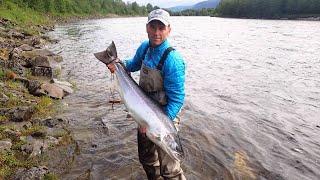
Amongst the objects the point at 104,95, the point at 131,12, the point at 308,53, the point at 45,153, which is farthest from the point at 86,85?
the point at 131,12

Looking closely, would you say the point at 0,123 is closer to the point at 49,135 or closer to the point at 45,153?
the point at 49,135

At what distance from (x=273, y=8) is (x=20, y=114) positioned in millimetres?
106667

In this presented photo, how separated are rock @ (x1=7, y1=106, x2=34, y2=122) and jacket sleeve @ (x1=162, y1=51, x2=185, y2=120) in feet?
19.0

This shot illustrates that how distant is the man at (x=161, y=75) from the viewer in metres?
5.57

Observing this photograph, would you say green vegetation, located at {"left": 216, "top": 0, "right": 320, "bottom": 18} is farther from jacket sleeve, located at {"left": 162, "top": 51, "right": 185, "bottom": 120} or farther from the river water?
jacket sleeve, located at {"left": 162, "top": 51, "right": 185, "bottom": 120}

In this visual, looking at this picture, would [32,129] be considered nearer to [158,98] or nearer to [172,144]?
[158,98]

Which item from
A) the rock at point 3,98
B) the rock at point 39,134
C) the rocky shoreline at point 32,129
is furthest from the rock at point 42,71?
the rock at point 39,134

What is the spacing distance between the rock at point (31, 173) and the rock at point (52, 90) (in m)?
6.03

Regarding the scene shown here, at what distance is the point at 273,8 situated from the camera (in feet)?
348

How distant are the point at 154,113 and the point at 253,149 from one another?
17.9 feet

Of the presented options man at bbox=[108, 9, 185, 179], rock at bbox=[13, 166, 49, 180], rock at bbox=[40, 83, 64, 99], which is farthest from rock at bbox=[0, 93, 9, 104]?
man at bbox=[108, 9, 185, 179]

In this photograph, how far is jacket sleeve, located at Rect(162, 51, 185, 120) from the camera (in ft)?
18.3

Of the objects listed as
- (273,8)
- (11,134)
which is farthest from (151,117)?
(273,8)

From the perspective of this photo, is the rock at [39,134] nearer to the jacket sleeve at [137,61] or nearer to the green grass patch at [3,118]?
the green grass patch at [3,118]
